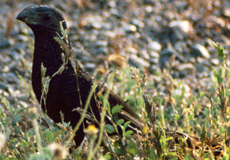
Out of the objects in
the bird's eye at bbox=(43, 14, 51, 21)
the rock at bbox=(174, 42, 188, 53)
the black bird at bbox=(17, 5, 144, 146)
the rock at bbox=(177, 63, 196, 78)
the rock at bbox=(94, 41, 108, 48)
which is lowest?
Answer: the rock at bbox=(177, 63, 196, 78)

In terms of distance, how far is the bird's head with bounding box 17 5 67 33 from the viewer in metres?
2.86

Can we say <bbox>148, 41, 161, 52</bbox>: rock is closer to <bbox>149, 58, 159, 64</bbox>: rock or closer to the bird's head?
<bbox>149, 58, 159, 64</bbox>: rock

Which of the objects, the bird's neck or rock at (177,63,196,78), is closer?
the bird's neck

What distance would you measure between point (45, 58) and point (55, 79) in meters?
0.23

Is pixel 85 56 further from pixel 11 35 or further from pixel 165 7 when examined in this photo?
pixel 165 7

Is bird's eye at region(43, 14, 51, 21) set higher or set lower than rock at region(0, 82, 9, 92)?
higher

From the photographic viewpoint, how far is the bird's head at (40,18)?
2.86 metres

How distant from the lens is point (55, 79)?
2779mm

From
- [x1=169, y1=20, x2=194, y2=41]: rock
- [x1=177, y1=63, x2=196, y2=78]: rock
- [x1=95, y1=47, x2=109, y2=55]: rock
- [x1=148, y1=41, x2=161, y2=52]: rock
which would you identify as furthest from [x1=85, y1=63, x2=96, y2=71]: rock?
[x1=169, y1=20, x2=194, y2=41]: rock

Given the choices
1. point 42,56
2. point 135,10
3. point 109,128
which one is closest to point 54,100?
point 42,56

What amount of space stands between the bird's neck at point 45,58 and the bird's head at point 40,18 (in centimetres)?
7

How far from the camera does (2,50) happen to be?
531cm

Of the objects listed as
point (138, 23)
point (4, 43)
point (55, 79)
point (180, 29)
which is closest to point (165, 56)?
point (180, 29)

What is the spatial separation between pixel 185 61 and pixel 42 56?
3.15 metres
